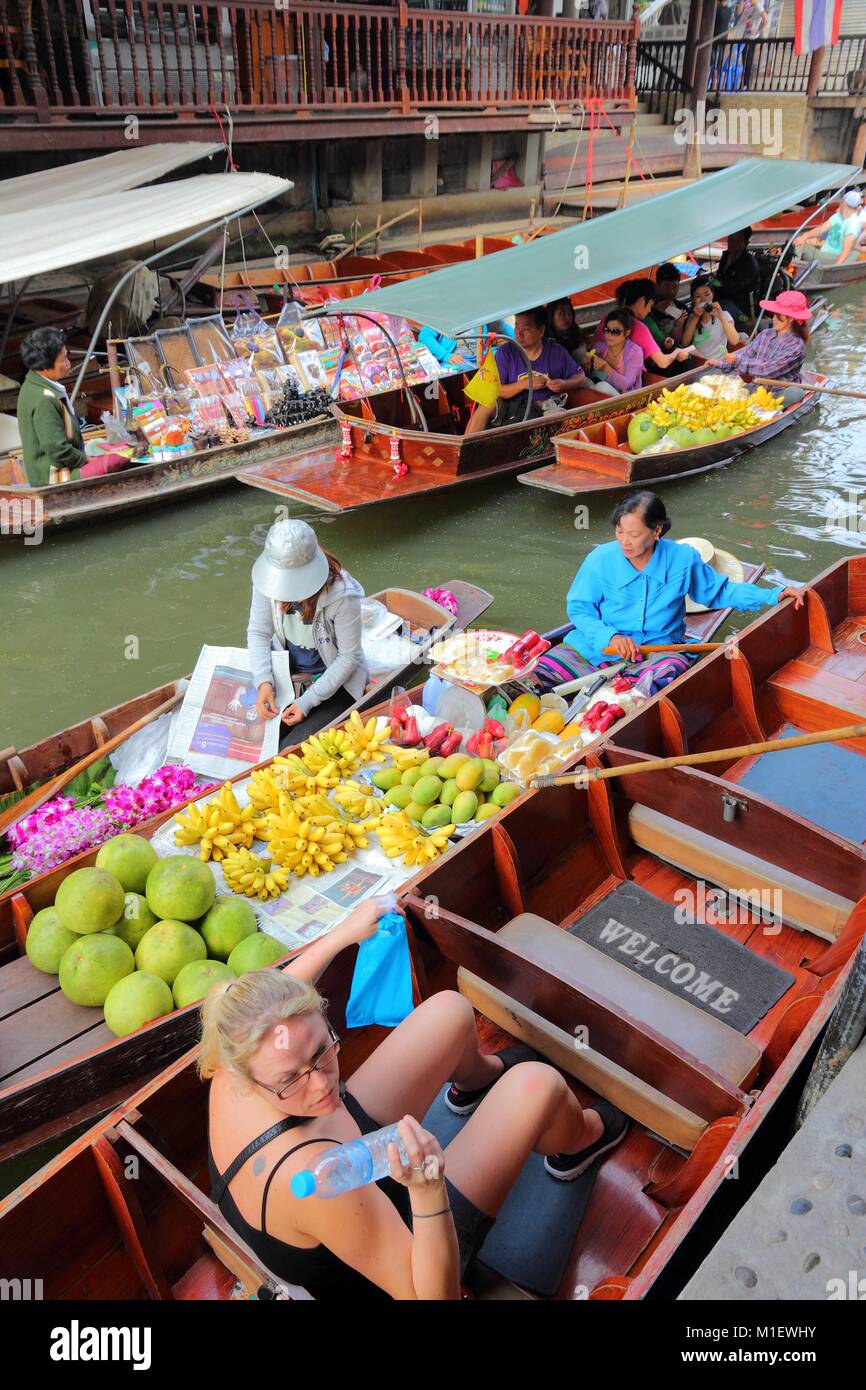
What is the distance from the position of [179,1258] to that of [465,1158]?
802mm

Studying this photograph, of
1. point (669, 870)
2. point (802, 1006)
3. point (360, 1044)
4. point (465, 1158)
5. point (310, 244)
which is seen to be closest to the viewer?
point (465, 1158)

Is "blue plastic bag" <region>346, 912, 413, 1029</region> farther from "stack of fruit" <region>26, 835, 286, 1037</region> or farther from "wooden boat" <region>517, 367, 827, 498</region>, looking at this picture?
"wooden boat" <region>517, 367, 827, 498</region>

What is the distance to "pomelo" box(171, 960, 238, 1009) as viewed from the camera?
300cm

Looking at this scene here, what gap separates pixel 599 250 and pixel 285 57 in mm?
6117

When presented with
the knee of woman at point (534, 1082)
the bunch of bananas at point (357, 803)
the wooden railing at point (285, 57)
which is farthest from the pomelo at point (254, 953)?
the wooden railing at point (285, 57)

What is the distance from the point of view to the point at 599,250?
880 cm

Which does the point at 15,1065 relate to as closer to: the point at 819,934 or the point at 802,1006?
the point at 802,1006

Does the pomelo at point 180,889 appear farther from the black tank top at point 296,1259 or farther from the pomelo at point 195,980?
the black tank top at point 296,1259

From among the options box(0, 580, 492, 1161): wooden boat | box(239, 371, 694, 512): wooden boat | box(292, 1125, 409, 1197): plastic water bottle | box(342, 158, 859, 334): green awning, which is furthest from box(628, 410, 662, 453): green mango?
box(292, 1125, 409, 1197): plastic water bottle

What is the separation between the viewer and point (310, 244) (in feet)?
47.9

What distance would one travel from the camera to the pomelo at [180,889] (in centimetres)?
315

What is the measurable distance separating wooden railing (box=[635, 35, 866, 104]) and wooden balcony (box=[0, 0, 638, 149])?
639 cm

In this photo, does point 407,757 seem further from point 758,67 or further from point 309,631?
point 758,67
